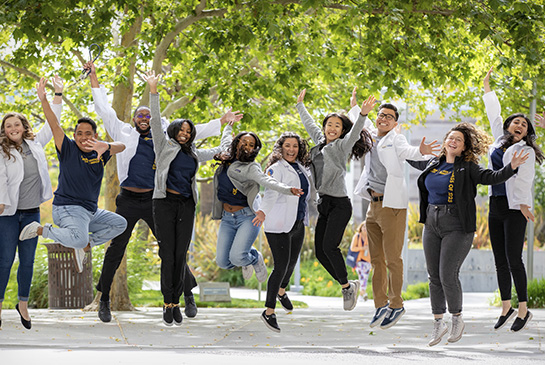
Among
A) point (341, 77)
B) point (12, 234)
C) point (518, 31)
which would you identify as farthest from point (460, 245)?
point (341, 77)

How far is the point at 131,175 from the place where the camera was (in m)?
9.80

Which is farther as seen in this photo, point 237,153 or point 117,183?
point 117,183

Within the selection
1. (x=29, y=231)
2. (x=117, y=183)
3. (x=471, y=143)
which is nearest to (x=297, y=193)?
(x=471, y=143)

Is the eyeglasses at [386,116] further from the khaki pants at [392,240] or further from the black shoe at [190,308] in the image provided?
the black shoe at [190,308]

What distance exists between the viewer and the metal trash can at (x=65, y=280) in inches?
603

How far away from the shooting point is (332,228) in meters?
9.19

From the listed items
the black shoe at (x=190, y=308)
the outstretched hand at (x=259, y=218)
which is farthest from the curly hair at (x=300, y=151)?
the black shoe at (x=190, y=308)

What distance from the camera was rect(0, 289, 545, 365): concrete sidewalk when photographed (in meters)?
8.74

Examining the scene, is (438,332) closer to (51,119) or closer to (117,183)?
(51,119)

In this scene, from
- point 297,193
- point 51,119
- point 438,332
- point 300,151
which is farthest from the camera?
point 300,151

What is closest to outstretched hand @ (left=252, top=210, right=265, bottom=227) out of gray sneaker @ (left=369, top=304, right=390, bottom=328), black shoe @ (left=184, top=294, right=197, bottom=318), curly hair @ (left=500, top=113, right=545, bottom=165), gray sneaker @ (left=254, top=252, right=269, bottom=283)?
gray sneaker @ (left=254, top=252, right=269, bottom=283)

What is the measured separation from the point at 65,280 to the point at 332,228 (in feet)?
25.4

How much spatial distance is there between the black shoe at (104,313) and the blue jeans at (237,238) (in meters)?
1.48

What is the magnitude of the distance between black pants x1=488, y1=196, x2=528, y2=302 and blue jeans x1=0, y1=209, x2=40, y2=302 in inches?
195
